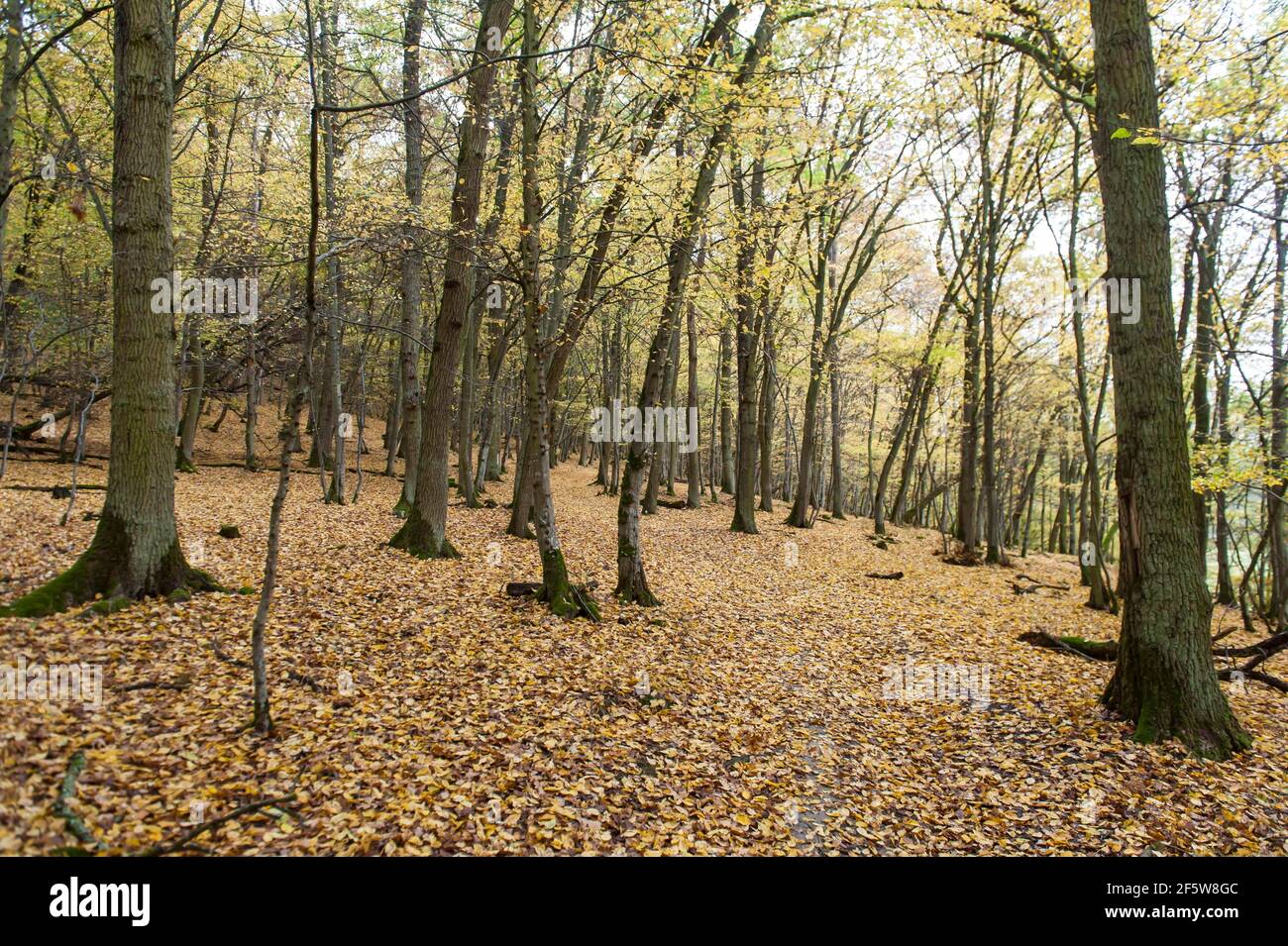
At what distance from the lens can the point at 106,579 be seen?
560 cm

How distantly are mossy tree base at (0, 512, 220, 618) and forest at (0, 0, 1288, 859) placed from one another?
0.11 ft

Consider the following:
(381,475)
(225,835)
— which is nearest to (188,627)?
(225,835)

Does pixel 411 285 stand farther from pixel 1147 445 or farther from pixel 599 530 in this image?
pixel 1147 445

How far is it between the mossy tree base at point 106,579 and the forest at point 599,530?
1.3 inches

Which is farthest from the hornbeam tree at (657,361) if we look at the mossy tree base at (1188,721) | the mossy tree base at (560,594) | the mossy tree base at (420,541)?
the mossy tree base at (1188,721)

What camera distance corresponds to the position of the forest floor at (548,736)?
140 inches

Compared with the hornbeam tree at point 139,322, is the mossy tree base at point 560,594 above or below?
below

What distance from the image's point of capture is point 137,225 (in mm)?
5840

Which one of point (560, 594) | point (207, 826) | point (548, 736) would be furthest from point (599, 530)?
point (207, 826)

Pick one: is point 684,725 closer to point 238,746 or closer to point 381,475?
point 238,746

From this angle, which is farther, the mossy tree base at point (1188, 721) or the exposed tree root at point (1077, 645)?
the exposed tree root at point (1077, 645)

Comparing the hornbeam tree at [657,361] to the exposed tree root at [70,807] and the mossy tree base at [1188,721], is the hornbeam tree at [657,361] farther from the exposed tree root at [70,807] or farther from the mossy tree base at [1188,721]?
the exposed tree root at [70,807]

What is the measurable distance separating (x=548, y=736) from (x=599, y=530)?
1063 cm

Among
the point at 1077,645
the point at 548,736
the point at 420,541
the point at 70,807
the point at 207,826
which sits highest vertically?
the point at 420,541
